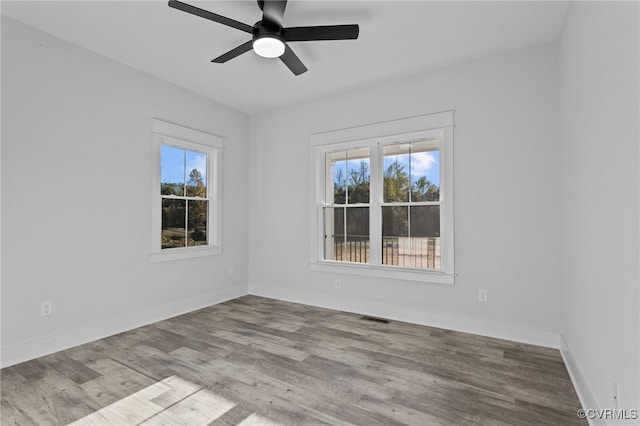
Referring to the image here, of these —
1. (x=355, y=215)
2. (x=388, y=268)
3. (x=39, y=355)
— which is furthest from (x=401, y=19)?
(x=39, y=355)

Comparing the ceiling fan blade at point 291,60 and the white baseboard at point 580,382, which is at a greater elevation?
the ceiling fan blade at point 291,60

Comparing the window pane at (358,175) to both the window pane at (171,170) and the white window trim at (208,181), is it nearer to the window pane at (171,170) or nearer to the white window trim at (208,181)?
the white window trim at (208,181)

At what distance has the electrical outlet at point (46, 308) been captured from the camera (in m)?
2.87

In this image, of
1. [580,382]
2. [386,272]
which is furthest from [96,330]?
[580,382]

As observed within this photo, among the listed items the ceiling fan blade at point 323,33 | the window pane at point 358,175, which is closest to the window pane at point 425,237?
the window pane at point 358,175

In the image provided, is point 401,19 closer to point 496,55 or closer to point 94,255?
point 496,55

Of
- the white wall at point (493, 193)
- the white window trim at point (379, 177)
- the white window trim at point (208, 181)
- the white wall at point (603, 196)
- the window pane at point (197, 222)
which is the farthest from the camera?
the window pane at point (197, 222)

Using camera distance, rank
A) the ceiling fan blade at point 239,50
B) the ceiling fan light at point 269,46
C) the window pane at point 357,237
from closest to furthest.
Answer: the ceiling fan light at point 269,46, the ceiling fan blade at point 239,50, the window pane at point 357,237

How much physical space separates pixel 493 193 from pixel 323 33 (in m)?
2.29

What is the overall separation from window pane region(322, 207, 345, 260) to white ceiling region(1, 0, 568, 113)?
5.57 feet

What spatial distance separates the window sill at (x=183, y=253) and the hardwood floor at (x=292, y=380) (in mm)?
832

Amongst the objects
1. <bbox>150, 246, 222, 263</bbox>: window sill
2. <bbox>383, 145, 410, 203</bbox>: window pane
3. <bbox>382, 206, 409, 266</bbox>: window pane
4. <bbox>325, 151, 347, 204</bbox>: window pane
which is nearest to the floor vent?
<bbox>382, 206, 409, 266</bbox>: window pane

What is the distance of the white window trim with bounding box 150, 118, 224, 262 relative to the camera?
3826 millimetres

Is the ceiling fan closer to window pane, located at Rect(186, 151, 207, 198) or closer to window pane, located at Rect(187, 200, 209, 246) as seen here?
window pane, located at Rect(186, 151, 207, 198)
